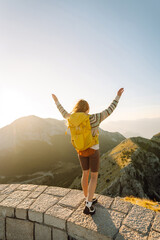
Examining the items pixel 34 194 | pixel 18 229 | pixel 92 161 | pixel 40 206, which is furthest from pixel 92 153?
pixel 18 229

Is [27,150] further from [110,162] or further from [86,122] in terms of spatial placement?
[86,122]

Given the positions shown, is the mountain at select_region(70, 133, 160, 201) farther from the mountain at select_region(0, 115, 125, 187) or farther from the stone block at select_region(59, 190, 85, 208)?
the mountain at select_region(0, 115, 125, 187)

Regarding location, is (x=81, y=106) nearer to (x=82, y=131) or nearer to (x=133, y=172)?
(x=82, y=131)

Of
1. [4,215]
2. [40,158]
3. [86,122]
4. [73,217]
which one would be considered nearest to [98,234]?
[73,217]

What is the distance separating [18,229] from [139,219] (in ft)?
9.04

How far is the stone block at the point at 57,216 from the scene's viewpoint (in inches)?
125

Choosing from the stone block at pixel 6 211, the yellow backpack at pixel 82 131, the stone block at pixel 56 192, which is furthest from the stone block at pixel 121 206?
the stone block at pixel 6 211

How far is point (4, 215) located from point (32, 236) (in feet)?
2.97

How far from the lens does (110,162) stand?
3453cm

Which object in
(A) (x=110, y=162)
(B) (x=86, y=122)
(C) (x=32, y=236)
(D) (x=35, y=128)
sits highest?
(B) (x=86, y=122)

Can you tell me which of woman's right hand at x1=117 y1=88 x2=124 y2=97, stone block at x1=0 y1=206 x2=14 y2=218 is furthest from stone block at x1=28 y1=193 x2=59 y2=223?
woman's right hand at x1=117 y1=88 x2=124 y2=97

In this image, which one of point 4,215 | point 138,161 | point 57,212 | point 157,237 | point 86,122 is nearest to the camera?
point 157,237

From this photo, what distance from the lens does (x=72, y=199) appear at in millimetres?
4012

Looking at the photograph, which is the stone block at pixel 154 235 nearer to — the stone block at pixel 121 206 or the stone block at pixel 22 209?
the stone block at pixel 121 206
